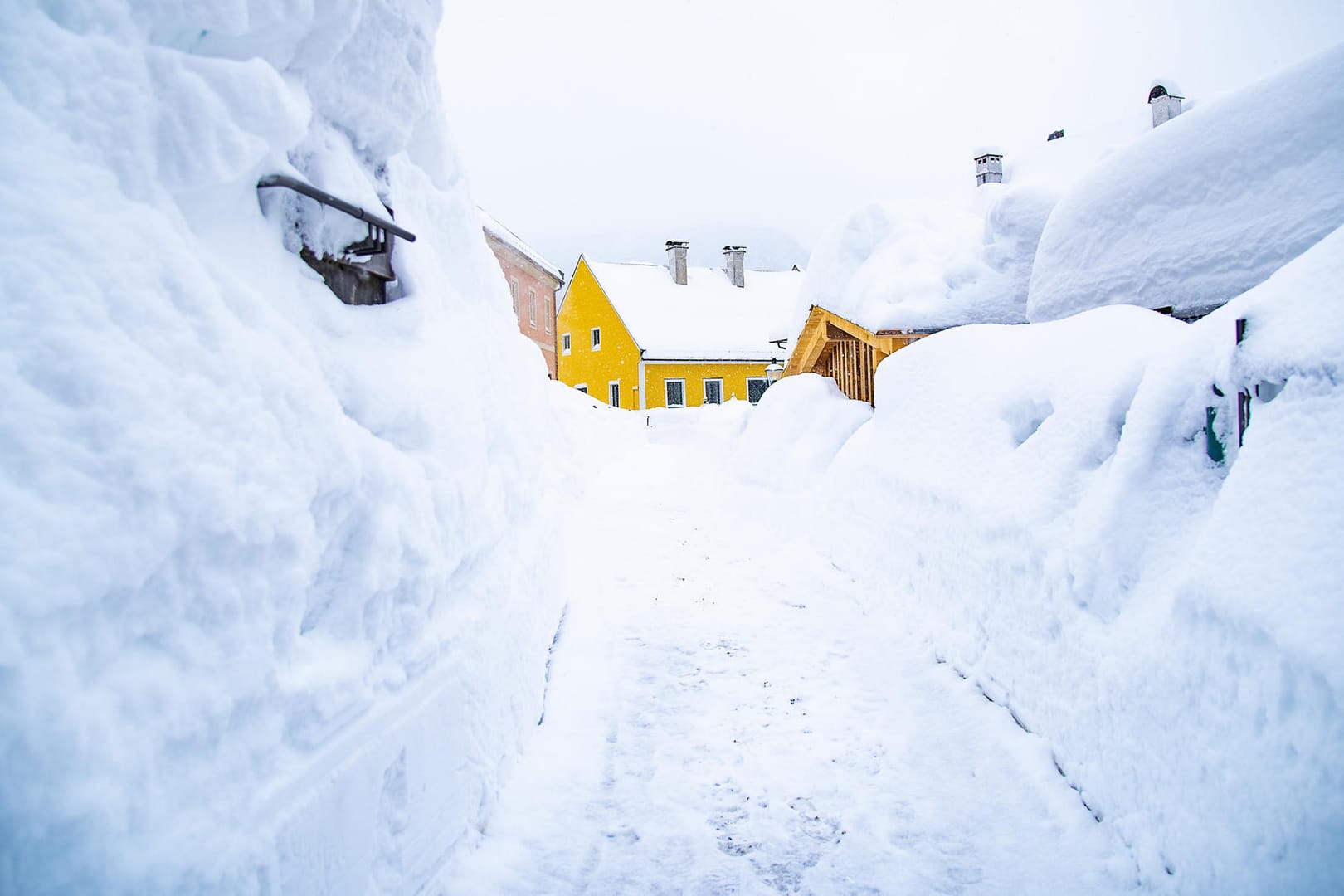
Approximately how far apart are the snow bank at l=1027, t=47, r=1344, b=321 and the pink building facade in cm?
1623

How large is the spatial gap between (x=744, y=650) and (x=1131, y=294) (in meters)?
4.62

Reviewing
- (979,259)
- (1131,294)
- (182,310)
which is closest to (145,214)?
(182,310)

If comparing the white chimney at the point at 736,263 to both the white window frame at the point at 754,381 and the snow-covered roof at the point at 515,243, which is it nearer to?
the white window frame at the point at 754,381

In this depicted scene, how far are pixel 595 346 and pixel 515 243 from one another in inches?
345

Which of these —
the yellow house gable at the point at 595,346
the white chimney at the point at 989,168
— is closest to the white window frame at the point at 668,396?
the yellow house gable at the point at 595,346

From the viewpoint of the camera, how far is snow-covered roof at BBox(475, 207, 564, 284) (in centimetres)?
1984

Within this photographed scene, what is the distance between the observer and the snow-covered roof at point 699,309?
95.4 feet

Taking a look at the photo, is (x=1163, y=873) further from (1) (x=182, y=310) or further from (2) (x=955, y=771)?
(1) (x=182, y=310)

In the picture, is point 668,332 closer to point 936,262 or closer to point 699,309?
point 699,309

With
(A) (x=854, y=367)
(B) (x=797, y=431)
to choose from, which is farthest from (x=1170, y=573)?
(B) (x=797, y=431)

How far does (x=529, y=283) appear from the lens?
24.8 metres

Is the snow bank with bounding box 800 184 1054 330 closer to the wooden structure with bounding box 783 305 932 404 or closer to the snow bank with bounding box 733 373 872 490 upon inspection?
the wooden structure with bounding box 783 305 932 404

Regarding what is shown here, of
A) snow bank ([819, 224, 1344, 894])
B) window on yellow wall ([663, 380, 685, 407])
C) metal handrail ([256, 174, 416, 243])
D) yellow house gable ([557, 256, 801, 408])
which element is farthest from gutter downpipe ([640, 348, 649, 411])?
metal handrail ([256, 174, 416, 243])

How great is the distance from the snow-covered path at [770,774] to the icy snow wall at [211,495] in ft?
1.75
